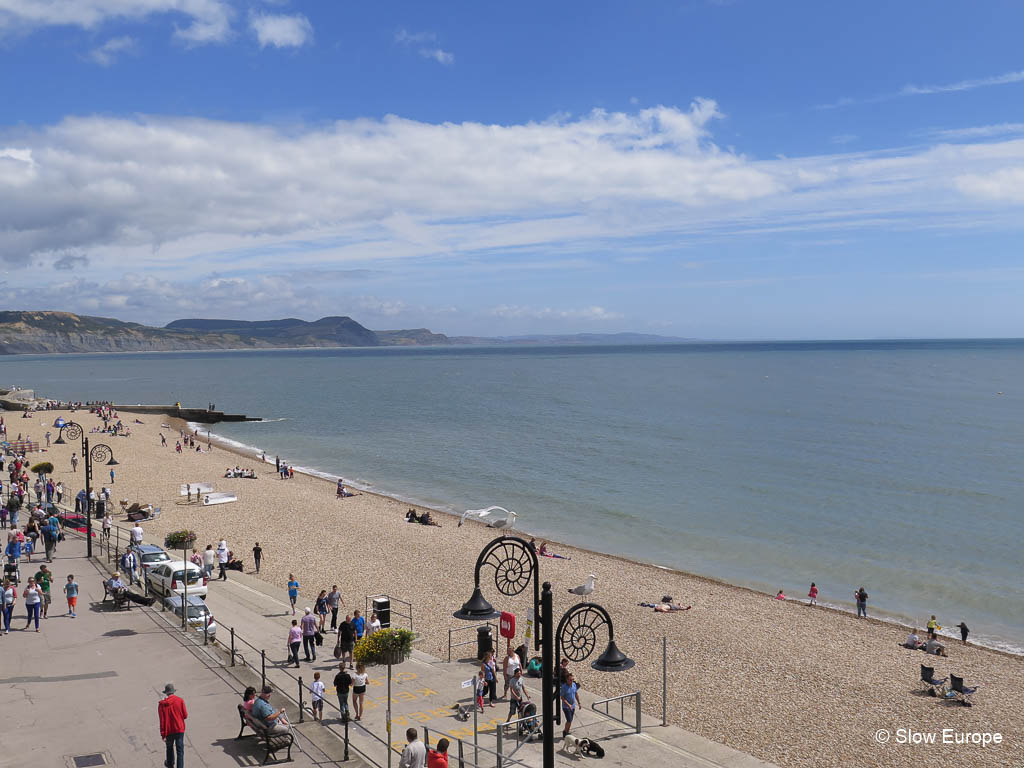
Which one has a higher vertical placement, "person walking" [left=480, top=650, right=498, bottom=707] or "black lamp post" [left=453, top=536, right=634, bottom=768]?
"black lamp post" [left=453, top=536, right=634, bottom=768]

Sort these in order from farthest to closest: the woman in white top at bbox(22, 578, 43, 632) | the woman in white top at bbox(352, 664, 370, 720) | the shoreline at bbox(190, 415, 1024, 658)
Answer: the shoreline at bbox(190, 415, 1024, 658) → the woman in white top at bbox(22, 578, 43, 632) → the woman in white top at bbox(352, 664, 370, 720)

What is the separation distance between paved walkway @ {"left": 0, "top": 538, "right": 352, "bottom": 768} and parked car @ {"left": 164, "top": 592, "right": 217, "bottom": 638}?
413 millimetres

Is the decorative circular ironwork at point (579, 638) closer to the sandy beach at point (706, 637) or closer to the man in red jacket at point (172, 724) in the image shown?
the sandy beach at point (706, 637)

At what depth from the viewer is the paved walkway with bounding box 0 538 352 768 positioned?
419 inches

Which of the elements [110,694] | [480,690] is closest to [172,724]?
[110,694]

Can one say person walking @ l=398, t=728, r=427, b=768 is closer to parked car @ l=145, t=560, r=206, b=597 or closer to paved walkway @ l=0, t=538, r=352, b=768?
paved walkway @ l=0, t=538, r=352, b=768

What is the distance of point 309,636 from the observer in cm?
1526

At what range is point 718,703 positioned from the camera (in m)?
15.7

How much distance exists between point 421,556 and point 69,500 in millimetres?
17367

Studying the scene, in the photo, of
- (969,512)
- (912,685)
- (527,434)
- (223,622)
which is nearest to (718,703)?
(912,685)

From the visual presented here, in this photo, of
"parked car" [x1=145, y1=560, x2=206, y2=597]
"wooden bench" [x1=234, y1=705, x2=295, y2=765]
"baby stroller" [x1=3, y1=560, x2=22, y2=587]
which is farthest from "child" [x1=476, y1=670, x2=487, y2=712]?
"baby stroller" [x1=3, y1=560, x2=22, y2=587]

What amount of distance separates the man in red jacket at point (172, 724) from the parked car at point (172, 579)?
9342 mm

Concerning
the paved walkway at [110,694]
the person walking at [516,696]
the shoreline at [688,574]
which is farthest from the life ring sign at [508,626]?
the shoreline at [688,574]

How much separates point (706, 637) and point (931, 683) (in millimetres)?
5319
